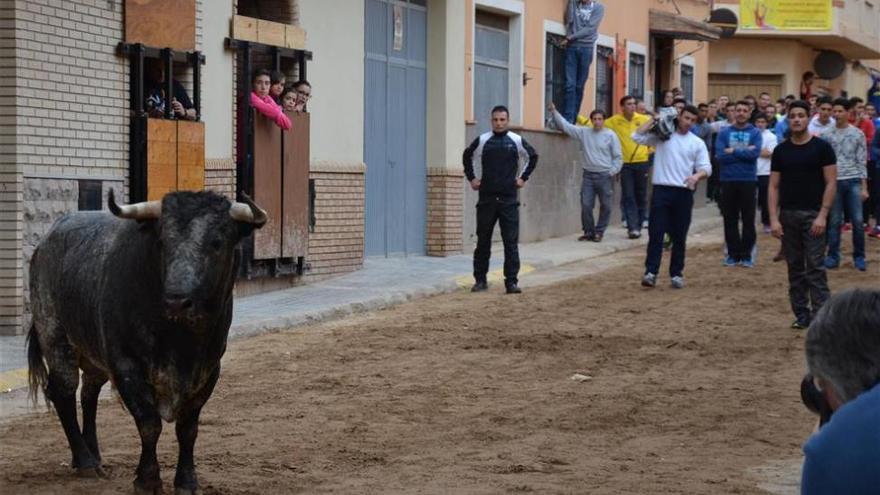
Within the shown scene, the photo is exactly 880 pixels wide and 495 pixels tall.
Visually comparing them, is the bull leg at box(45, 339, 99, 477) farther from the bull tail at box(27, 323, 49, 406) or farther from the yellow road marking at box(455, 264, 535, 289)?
the yellow road marking at box(455, 264, 535, 289)

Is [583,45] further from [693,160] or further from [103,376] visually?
[103,376]

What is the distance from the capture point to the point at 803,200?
14.5 m

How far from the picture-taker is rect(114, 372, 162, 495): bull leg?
25.7 ft

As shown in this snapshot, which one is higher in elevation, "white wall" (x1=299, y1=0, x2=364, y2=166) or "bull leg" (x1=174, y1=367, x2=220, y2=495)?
"white wall" (x1=299, y1=0, x2=364, y2=166)

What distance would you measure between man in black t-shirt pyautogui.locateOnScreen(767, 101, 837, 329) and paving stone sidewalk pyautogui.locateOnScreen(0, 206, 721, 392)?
4.32 meters

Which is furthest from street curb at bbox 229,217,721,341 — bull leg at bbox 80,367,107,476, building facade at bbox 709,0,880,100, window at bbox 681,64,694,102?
building facade at bbox 709,0,880,100

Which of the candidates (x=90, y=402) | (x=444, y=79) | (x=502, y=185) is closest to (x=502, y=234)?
(x=502, y=185)

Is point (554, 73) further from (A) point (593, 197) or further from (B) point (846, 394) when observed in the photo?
(B) point (846, 394)

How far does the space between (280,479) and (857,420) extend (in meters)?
5.39

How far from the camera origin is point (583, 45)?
2672 centimetres

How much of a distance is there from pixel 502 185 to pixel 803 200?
4.41 m

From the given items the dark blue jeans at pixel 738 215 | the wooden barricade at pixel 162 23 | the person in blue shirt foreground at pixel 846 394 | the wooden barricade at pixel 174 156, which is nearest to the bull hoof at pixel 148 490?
the person in blue shirt foreground at pixel 846 394

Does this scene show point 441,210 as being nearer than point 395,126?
No

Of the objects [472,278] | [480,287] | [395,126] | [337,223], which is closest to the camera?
[480,287]
